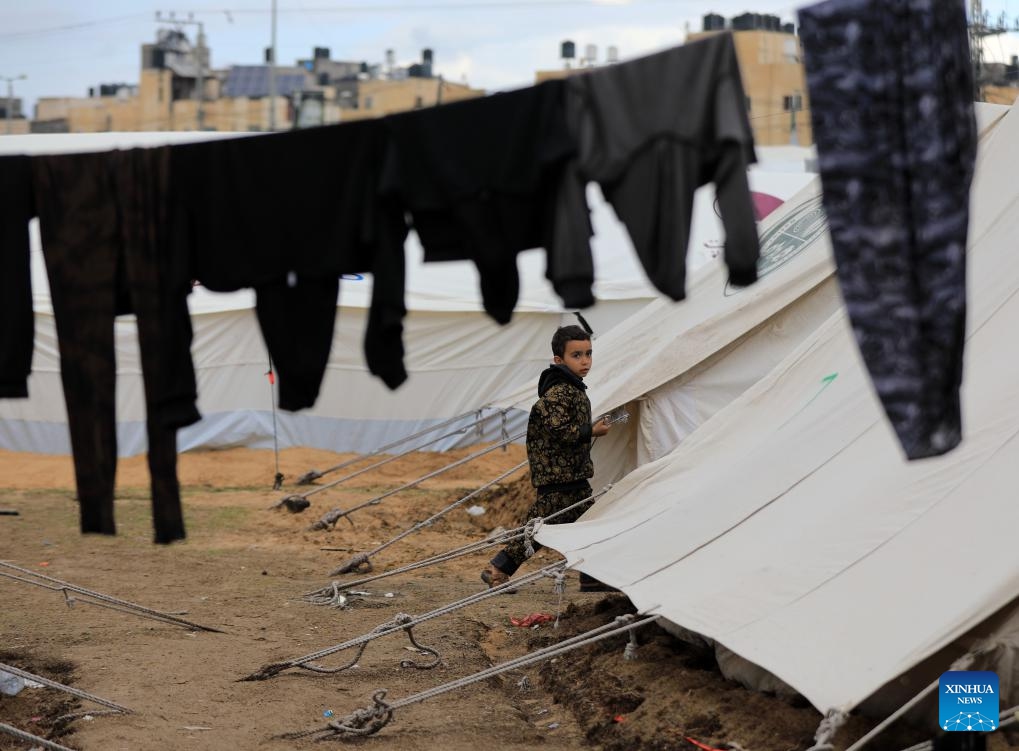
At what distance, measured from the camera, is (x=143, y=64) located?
53.6 meters

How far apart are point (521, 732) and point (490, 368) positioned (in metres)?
10.8

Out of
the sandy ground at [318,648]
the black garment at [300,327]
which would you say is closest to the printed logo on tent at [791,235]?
the sandy ground at [318,648]

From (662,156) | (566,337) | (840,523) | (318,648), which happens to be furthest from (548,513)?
(662,156)

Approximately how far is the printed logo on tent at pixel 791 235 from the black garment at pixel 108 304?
5.63m

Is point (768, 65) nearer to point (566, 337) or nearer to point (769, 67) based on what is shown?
point (769, 67)

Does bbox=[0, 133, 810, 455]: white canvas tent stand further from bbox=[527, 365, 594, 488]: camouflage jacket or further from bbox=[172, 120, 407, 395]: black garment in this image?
bbox=[172, 120, 407, 395]: black garment

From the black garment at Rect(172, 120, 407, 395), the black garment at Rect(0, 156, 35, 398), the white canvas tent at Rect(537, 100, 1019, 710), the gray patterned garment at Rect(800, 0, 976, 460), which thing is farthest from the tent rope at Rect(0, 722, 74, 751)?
the gray patterned garment at Rect(800, 0, 976, 460)

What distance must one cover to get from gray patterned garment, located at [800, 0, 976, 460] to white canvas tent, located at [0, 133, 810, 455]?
40.6ft

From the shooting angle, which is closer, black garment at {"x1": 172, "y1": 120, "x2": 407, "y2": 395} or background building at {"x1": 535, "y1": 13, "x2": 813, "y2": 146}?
black garment at {"x1": 172, "y1": 120, "x2": 407, "y2": 395}

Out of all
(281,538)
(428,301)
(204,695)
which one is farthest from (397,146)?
(428,301)

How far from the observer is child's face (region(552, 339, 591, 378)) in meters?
6.95

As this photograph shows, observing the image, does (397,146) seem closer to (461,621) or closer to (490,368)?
(461,621)

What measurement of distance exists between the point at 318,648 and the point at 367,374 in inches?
366

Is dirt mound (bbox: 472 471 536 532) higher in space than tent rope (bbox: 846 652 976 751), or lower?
lower
